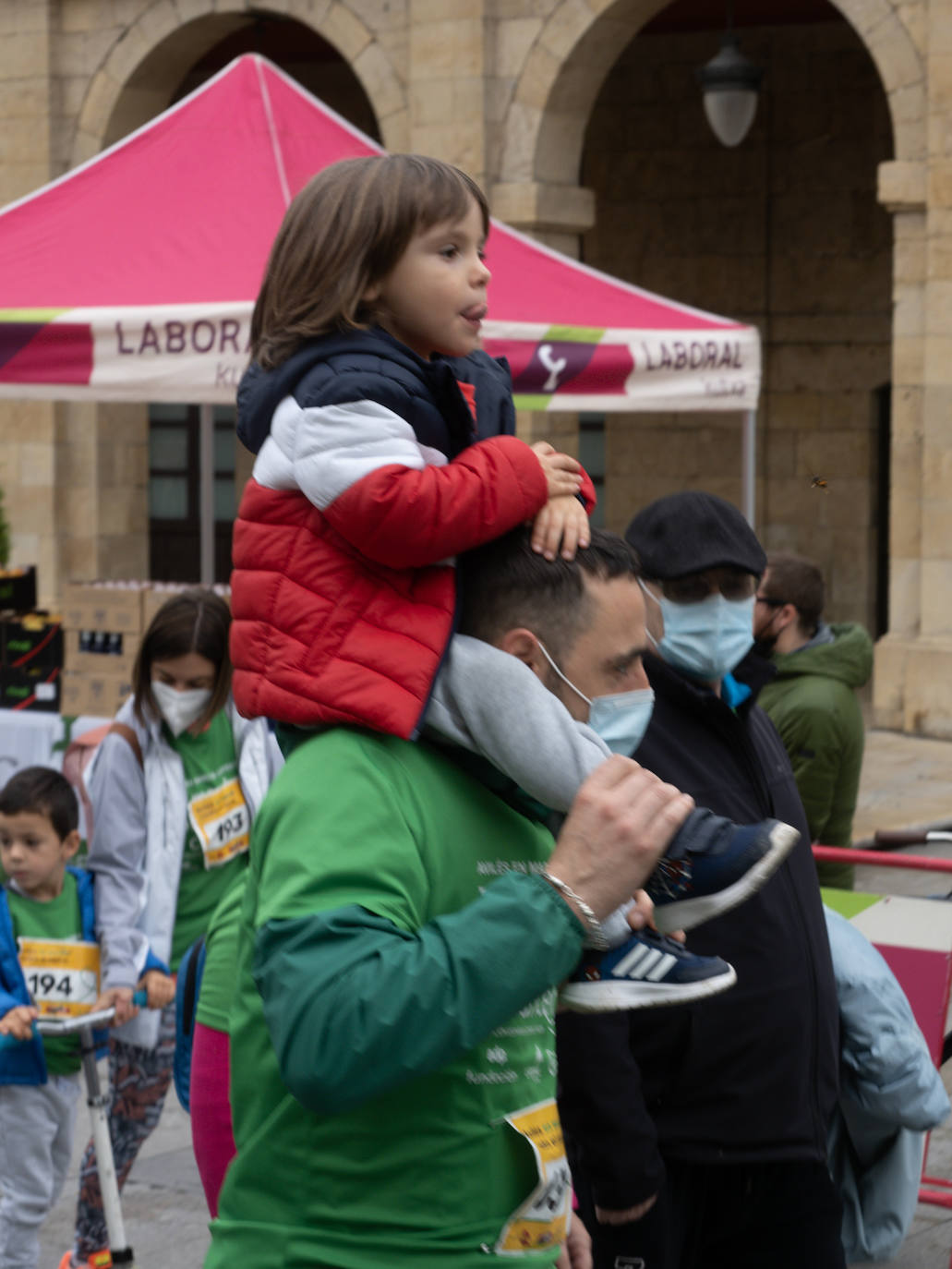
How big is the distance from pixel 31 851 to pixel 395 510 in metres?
2.83

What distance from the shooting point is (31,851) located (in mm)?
4453

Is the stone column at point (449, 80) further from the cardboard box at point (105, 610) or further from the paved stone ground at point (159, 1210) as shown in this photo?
the paved stone ground at point (159, 1210)

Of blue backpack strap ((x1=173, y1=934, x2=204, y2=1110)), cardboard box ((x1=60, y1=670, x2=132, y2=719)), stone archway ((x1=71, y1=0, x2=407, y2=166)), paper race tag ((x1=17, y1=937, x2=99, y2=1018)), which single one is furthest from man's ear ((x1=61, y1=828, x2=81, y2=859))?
stone archway ((x1=71, y1=0, x2=407, y2=166))

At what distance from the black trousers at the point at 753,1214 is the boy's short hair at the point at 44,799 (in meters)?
1.97

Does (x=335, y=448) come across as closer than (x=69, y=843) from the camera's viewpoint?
Yes

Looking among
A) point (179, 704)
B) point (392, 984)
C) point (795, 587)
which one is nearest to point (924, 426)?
point (795, 587)

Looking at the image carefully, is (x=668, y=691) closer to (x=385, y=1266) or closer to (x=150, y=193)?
(x=385, y=1266)

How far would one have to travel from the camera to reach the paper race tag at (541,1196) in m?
1.83

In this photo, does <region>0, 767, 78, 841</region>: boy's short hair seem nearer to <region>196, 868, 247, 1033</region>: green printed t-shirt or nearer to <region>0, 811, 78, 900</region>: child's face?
<region>0, 811, 78, 900</region>: child's face

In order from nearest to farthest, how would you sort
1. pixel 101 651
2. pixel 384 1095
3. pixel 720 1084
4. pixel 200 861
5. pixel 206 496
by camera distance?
1. pixel 384 1095
2. pixel 720 1084
3. pixel 200 861
4. pixel 101 651
5. pixel 206 496

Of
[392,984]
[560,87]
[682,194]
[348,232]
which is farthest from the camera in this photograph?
[682,194]

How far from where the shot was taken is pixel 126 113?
50.4 feet

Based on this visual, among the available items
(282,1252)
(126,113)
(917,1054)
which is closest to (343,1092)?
(282,1252)

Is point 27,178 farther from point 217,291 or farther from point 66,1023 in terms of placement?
point 66,1023
